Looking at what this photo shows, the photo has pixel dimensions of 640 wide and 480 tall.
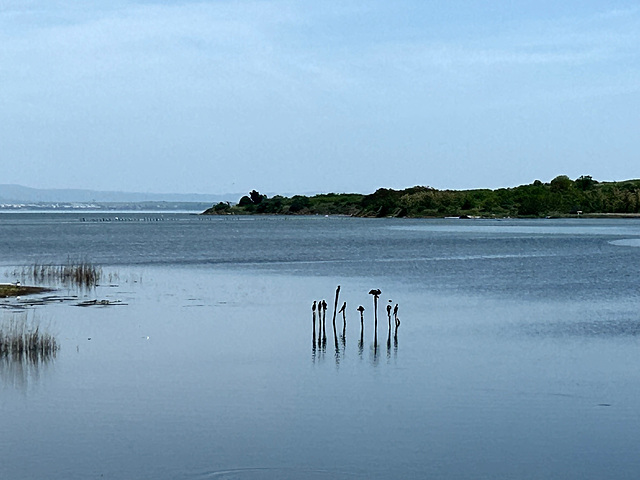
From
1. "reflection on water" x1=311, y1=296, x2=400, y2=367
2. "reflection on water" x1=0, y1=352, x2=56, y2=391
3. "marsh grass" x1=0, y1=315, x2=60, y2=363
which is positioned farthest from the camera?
"reflection on water" x1=311, y1=296, x2=400, y2=367

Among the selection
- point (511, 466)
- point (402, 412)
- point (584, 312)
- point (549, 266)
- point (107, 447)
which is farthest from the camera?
point (549, 266)

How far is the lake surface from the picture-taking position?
1852cm

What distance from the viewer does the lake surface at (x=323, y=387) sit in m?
18.5

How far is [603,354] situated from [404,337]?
6.51 meters

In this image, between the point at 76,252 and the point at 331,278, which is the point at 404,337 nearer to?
the point at 331,278

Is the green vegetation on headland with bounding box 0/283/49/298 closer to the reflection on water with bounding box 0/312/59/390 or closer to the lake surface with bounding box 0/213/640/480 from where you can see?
the lake surface with bounding box 0/213/640/480

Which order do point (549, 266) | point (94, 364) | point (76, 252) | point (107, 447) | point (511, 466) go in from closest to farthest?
point (511, 466)
point (107, 447)
point (94, 364)
point (549, 266)
point (76, 252)

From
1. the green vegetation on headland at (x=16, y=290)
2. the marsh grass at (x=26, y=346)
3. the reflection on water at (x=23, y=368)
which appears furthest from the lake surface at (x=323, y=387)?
the green vegetation on headland at (x=16, y=290)

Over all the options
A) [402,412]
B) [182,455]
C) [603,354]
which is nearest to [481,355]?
[603,354]

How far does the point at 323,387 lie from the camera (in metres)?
24.9

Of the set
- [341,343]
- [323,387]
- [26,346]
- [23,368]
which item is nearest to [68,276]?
[26,346]

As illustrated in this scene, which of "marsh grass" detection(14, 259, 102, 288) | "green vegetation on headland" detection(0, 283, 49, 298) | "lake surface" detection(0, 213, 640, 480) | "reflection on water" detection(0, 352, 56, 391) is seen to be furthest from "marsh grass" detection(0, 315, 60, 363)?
"marsh grass" detection(14, 259, 102, 288)

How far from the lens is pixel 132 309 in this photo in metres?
40.8

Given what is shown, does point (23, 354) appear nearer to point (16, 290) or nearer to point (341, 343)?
point (341, 343)
